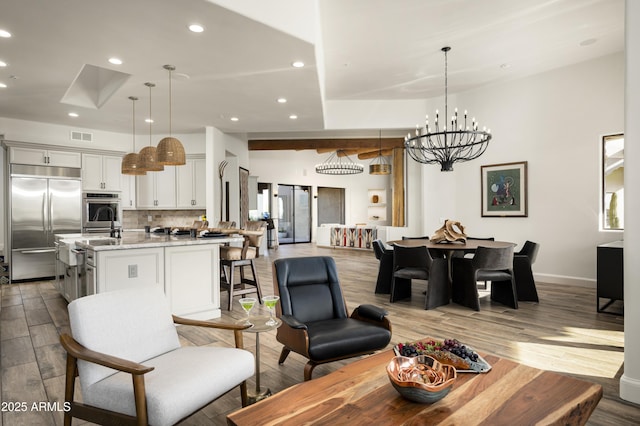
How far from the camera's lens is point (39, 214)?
651 centimetres

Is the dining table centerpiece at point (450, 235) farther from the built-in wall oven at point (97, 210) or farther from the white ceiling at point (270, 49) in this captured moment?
the built-in wall oven at point (97, 210)

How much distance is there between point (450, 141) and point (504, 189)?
133 centimetres

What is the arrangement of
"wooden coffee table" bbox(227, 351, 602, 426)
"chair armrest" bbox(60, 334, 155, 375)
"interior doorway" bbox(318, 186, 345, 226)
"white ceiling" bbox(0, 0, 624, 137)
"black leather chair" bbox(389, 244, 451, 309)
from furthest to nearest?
"interior doorway" bbox(318, 186, 345, 226) → "black leather chair" bbox(389, 244, 451, 309) → "white ceiling" bbox(0, 0, 624, 137) → "chair armrest" bbox(60, 334, 155, 375) → "wooden coffee table" bbox(227, 351, 602, 426)

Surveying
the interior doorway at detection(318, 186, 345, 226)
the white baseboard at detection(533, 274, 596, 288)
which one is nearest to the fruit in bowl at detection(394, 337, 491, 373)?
the white baseboard at detection(533, 274, 596, 288)

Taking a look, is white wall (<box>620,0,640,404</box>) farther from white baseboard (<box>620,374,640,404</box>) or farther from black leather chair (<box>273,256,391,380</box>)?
black leather chair (<box>273,256,391,380</box>)

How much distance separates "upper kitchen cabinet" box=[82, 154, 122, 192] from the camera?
23.5 ft

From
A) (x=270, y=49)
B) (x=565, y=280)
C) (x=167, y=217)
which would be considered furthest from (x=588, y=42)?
→ (x=167, y=217)

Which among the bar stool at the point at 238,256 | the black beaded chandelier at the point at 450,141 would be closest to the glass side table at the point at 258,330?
the bar stool at the point at 238,256

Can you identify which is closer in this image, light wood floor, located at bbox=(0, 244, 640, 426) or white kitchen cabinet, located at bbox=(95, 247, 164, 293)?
light wood floor, located at bbox=(0, 244, 640, 426)

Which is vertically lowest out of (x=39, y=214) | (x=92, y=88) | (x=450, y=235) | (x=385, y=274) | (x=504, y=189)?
(x=385, y=274)

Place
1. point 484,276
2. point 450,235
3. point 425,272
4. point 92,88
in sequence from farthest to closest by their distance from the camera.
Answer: point 92,88, point 450,235, point 425,272, point 484,276

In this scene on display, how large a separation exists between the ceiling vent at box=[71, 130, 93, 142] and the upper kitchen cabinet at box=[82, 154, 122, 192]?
1.24 ft

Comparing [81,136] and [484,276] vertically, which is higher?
[81,136]

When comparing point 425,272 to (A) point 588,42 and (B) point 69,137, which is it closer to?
(A) point 588,42
